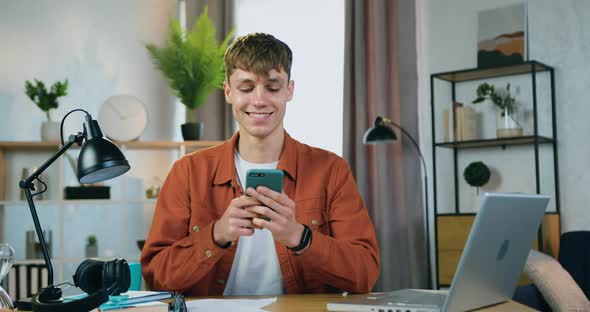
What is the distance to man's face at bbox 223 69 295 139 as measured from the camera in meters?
1.96

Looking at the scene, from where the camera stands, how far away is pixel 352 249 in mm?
1889

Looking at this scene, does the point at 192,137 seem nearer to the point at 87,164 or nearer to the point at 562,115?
the point at 562,115

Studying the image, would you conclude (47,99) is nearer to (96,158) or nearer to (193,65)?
(193,65)

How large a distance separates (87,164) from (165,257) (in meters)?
0.46

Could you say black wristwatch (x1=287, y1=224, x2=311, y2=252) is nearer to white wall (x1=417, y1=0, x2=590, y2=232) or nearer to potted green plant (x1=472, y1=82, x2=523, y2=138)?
potted green plant (x1=472, y1=82, x2=523, y2=138)

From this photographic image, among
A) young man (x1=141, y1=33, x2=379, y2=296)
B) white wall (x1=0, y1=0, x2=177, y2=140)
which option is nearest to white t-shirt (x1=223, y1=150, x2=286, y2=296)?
young man (x1=141, y1=33, x2=379, y2=296)

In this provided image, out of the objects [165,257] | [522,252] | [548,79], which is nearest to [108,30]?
[548,79]

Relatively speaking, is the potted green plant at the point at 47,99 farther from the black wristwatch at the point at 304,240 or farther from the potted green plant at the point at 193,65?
the black wristwatch at the point at 304,240

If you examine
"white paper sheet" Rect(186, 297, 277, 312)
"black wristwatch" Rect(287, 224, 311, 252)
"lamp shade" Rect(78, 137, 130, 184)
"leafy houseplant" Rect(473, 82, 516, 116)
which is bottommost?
"white paper sheet" Rect(186, 297, 277, 312)

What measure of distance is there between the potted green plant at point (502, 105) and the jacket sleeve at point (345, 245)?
6.33ft

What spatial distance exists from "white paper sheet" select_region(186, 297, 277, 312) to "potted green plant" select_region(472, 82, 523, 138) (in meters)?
2.47

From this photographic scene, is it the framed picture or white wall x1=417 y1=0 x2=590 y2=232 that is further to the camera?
the framed picture

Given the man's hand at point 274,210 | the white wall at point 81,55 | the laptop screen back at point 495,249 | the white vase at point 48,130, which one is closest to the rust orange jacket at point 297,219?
the man's hand at point 274,210

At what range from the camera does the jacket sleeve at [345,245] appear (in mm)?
1805
